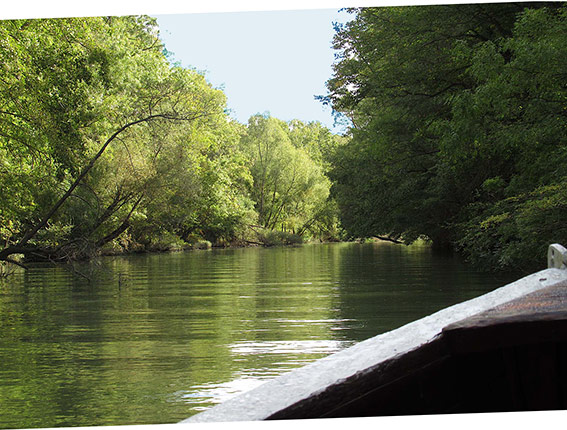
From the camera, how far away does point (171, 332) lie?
23.8 ft

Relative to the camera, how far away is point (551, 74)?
9070mm

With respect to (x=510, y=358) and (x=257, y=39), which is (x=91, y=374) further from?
(x=510, y=358)

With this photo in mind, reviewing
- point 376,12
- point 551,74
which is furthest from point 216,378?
point 376,12

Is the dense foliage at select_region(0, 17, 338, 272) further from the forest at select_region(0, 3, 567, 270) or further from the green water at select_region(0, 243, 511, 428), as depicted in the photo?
the green water at select_region(0, 243, 511, 428)

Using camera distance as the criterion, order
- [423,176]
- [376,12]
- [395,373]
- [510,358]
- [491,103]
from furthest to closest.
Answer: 1. [423,176]
2. [376,12]
3. [491,103]
4. [510,358]
5. [395,373]

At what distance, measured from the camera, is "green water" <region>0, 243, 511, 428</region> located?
4.44 m

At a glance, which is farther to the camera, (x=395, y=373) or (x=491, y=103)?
(x=491, y=103)

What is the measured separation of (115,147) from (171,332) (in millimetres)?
12868

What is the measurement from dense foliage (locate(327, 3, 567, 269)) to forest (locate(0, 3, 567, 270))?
0.11 ft

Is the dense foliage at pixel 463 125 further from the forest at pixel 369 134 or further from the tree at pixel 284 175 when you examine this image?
the tree at pixel 284 175

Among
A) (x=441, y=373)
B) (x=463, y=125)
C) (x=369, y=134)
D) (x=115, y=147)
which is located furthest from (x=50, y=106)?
(x=441, y=373)

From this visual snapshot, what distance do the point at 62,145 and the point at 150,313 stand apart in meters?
3.63

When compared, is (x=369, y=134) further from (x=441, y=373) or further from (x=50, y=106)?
(x=441, y=373)

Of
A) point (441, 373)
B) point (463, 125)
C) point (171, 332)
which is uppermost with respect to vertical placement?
point (463, 125)
